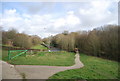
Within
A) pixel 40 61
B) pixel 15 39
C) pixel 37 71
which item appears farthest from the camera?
pixel 15 39

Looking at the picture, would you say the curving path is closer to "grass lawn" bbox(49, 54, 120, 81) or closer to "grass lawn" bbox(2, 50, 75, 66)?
"grass lawn" bbox(49, 54, 120, 81)

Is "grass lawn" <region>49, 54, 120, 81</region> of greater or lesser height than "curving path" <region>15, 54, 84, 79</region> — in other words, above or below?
below

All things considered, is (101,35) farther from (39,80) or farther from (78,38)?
(39,80)

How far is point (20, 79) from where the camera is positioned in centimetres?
349

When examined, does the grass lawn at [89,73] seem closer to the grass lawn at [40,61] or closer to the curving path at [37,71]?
the curving path at [37,71]

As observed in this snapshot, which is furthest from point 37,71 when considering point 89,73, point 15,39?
point 15,39

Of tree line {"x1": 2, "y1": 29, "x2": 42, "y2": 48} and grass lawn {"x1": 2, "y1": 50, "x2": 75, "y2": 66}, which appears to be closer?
grass lawn {"x1": 2, "y1": 50, "x2": 75, "y2": 66}

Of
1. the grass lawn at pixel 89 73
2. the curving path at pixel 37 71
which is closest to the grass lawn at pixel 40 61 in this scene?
the curving path at pixel 37 71

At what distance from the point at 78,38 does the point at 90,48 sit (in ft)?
22.9

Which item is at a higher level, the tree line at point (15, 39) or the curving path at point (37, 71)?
the tree line at point (15, 39)

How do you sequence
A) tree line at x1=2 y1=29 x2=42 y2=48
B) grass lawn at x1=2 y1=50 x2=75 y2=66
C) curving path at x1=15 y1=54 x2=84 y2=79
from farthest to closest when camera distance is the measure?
tree line at x1=2 y1=29 x2=42 y2=48
grass lawn at x1=2 y1=50 x2=75 y2=66
curving path at x1=15 y1=54 x2=84 y2=79

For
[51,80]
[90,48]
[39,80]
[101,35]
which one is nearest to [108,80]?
[51,80]

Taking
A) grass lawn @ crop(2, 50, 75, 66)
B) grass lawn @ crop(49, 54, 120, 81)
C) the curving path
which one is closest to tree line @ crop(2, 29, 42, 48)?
grass lawn @ crop(2, 50, 75, 66)

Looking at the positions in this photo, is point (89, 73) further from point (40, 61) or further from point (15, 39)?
point (15, 39)
